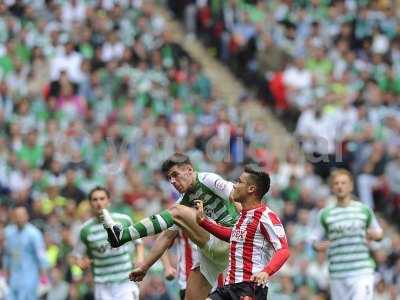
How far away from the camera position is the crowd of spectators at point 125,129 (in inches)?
782

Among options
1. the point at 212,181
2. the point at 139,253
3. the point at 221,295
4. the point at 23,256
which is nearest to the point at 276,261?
the point at 221,295

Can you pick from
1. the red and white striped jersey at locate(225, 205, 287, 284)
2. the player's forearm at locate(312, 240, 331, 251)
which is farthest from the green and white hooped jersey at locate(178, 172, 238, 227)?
the player's forearm at locate(312, 240, 331, 251)

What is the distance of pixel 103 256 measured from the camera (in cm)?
1537

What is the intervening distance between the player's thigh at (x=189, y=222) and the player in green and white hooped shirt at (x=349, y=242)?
2.87 metres

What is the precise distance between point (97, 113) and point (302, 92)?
12.8ft

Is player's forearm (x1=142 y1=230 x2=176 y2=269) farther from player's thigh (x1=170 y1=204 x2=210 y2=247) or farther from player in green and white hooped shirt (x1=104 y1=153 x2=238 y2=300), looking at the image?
player's thigh (x1=170 y1=204 x2=210 y2=247)

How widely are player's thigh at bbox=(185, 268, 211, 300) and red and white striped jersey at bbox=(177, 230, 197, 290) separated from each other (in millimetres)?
990

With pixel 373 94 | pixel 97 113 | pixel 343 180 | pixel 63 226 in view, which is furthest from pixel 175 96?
pixel 343 180

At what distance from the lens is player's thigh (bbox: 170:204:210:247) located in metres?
12.3

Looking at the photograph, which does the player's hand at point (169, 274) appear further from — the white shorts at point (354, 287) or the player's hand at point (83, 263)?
the white shorts at point (354, 287)

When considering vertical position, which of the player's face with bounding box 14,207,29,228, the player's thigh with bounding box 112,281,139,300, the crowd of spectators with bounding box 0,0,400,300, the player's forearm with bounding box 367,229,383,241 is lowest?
the player's thigh with bounding box 112,281,139,300

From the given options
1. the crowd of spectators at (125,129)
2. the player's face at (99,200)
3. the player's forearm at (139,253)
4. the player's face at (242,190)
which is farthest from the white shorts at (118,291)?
the player's face at (242,190)

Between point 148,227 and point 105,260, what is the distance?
3587 mm

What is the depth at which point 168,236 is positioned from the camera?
43.2 ft
